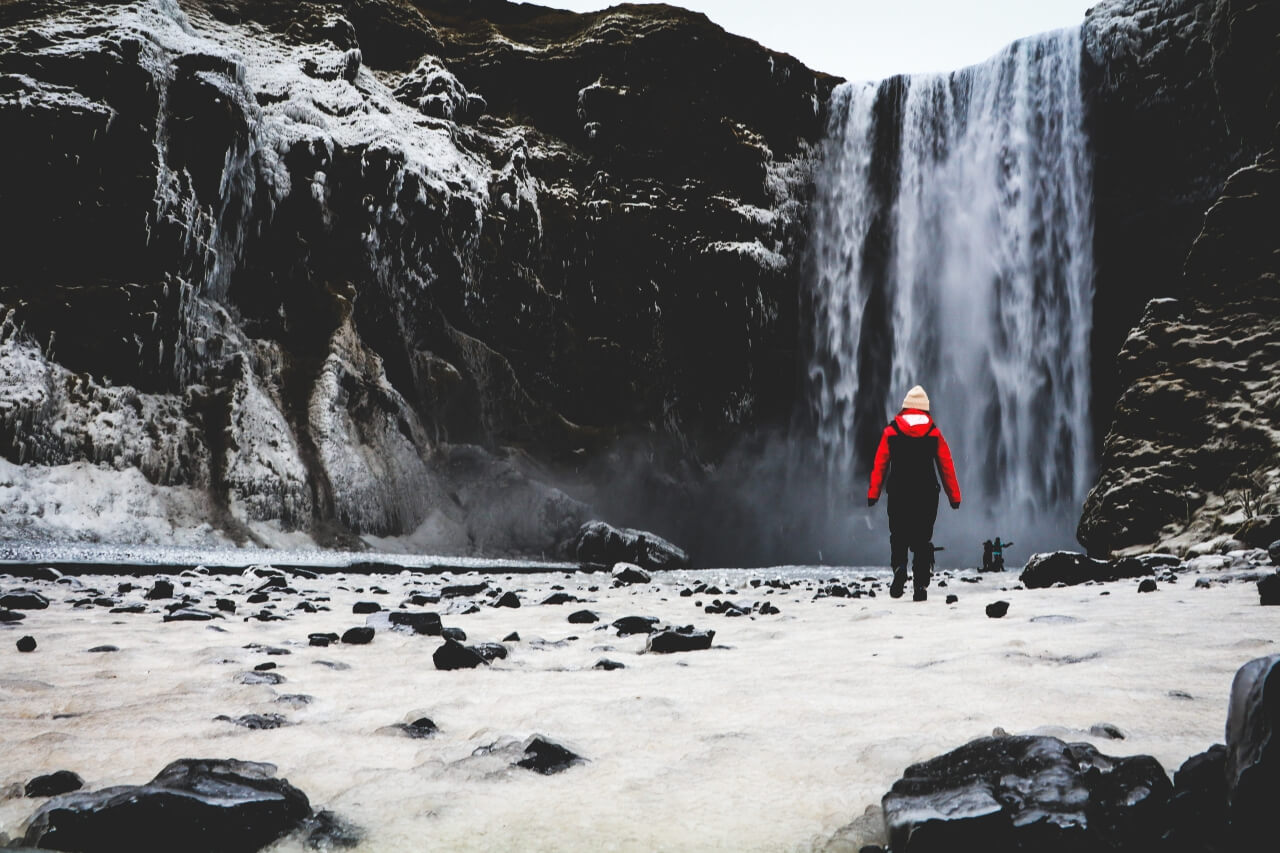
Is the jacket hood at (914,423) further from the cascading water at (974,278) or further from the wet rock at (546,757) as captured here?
the cascading water at (974,278)

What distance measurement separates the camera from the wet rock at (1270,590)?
12.4 ft

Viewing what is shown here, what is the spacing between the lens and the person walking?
691cm

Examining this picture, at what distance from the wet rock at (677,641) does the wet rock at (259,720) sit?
175 centimetres

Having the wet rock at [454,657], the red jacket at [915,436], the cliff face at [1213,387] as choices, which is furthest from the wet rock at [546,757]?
the cliff face at [1213,387]

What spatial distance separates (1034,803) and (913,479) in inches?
239

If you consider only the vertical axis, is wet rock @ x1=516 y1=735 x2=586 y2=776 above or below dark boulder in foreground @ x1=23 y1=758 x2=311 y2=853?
below

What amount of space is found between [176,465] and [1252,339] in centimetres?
2416

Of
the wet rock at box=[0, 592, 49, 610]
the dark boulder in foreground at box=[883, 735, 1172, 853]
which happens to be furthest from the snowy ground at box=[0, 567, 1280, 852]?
the wet rock at box=[0, 592, 49, 610]

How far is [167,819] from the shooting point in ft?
4.20

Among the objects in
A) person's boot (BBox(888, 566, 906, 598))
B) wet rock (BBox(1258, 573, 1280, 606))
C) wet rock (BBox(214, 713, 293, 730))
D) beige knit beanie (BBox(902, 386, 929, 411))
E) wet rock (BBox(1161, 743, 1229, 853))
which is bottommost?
person's boot (BBox(888, 566, 906, 598))

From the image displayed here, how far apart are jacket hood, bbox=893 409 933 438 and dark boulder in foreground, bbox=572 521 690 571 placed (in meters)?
18.2

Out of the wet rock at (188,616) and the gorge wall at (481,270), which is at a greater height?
the gorge wall at (481,270)

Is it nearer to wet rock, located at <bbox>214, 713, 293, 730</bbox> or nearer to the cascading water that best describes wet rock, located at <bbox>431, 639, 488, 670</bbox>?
wet rock, located at <bbox>214, 713, 293, 730</bbox>

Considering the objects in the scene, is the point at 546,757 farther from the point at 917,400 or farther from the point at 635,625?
the point at 917,400
